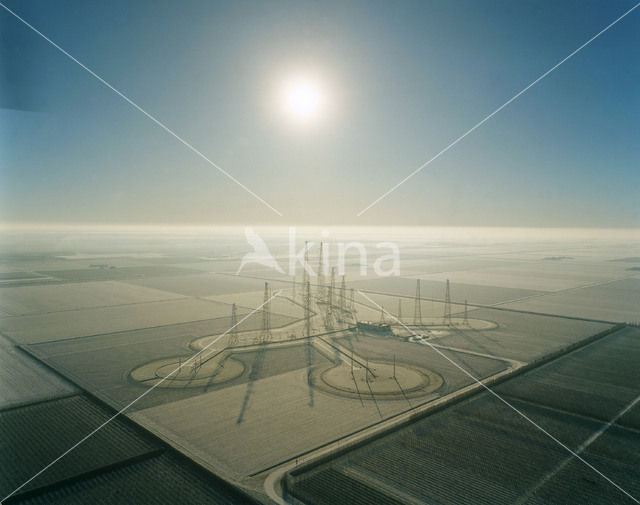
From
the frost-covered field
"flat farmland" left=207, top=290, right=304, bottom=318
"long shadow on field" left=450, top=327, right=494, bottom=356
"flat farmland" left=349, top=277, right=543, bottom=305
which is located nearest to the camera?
the frost-covered field

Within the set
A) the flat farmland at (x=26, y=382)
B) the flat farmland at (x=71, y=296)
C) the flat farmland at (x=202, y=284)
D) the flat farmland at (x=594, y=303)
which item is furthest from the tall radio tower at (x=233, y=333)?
the flat farmland at (x=594, y=303)

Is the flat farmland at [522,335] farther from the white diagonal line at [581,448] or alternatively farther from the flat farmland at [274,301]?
the flat farmland at [274,301]

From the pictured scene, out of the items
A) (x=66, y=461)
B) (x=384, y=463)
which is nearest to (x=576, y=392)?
(x=384, y=463)

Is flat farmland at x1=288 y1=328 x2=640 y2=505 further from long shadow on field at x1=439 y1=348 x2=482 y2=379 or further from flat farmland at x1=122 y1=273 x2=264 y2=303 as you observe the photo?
flat farmland at x1=122 y1=273 x2=264 y2=303

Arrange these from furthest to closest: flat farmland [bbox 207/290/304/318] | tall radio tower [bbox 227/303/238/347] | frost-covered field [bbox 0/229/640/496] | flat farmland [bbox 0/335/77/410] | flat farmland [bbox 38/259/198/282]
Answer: flat farmland [bbox 38/259/198/282] < flat farmland [bbox 207/290/304/318] < tall radio tower [bbox 227/303/238/347] < flat farmland [bbox 0/335/77/410] < frost-covered field [bbox 0/229/640/496]

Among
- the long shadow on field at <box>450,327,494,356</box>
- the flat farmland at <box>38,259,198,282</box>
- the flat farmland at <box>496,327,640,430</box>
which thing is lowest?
the flat farmland at <box>496,327,640,430</box>

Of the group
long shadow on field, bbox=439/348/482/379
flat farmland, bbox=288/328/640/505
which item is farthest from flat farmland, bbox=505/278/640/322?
flat farmland, bbox=288/328/640/505

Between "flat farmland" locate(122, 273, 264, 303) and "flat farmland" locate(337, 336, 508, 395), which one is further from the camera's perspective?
"flat farmland" locate(122, 273, 264, 303)

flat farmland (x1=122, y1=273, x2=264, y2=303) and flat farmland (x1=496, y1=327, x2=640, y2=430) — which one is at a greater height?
flat farmland (x1=122, y1=273, x2=264, y2=303)
